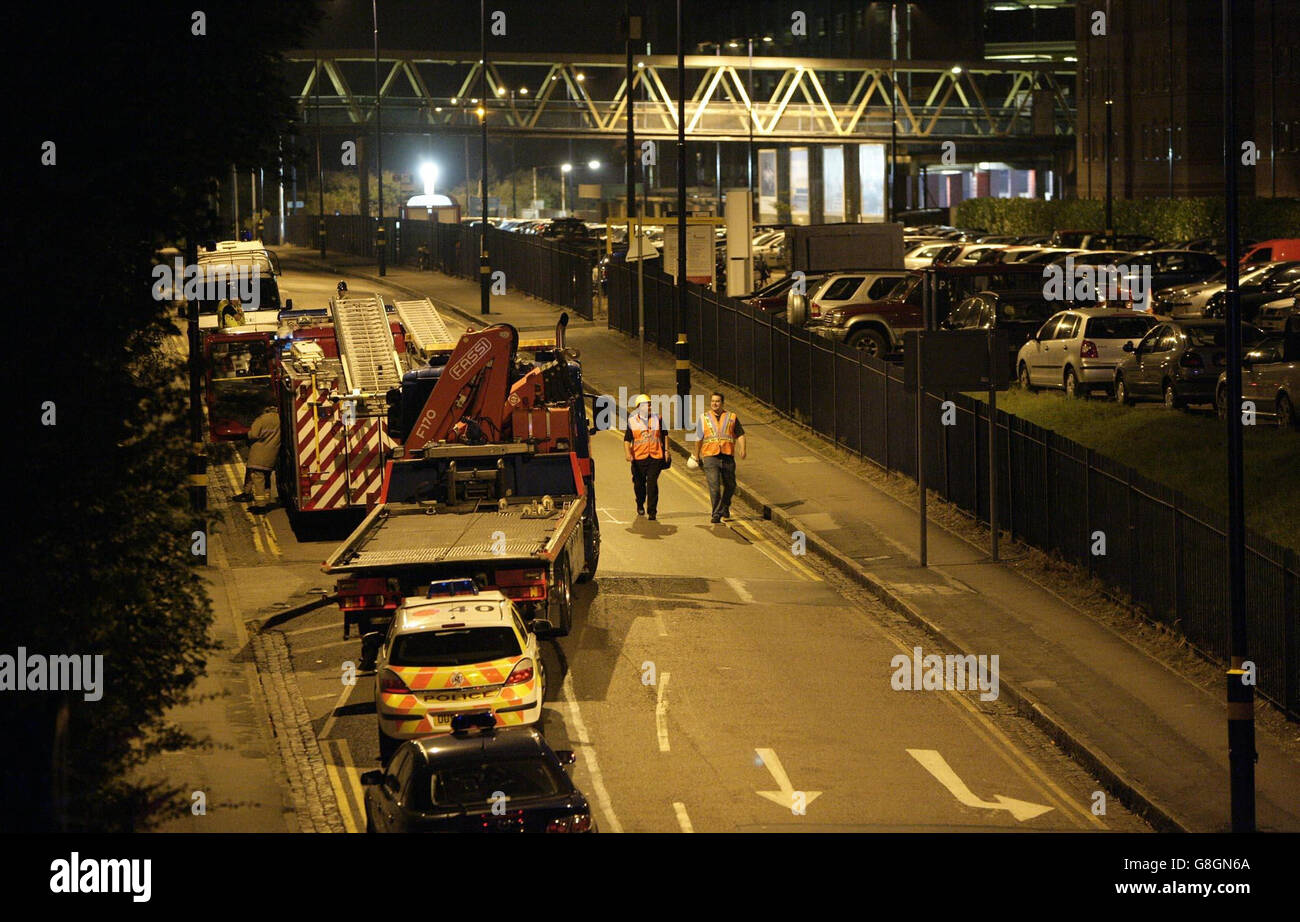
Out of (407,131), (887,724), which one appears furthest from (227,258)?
(407,131)

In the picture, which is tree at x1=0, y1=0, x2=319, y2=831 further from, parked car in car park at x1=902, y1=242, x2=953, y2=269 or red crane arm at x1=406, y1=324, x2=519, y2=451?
parked car in car park at x1=902, y1=242, x2=953, y2=269

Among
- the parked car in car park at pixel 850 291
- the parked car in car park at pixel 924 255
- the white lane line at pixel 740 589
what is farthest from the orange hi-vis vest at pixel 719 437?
the parked car in car park at pixel 924 255

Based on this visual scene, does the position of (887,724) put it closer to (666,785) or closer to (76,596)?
(666,785)

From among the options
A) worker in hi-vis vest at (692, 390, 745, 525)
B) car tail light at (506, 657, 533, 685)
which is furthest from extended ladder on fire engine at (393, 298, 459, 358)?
car tail light at (506, 657, 533, 685)

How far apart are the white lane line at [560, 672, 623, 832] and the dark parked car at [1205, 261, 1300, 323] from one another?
20.7 meters

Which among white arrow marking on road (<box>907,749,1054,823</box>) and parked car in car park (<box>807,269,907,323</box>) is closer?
white arrow marking on road (<box>907,749,1054,823</box>)

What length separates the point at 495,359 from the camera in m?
20.2

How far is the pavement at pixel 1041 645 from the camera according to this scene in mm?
13789

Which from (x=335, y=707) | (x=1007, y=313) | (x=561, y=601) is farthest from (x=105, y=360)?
(x=1007, y=313)

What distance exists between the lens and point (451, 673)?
14.2 metres

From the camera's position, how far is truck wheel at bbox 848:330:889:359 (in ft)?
123

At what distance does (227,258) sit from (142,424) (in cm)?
2602

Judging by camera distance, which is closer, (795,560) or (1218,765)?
(1218,765)

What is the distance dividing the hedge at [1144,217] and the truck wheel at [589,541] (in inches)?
1472
